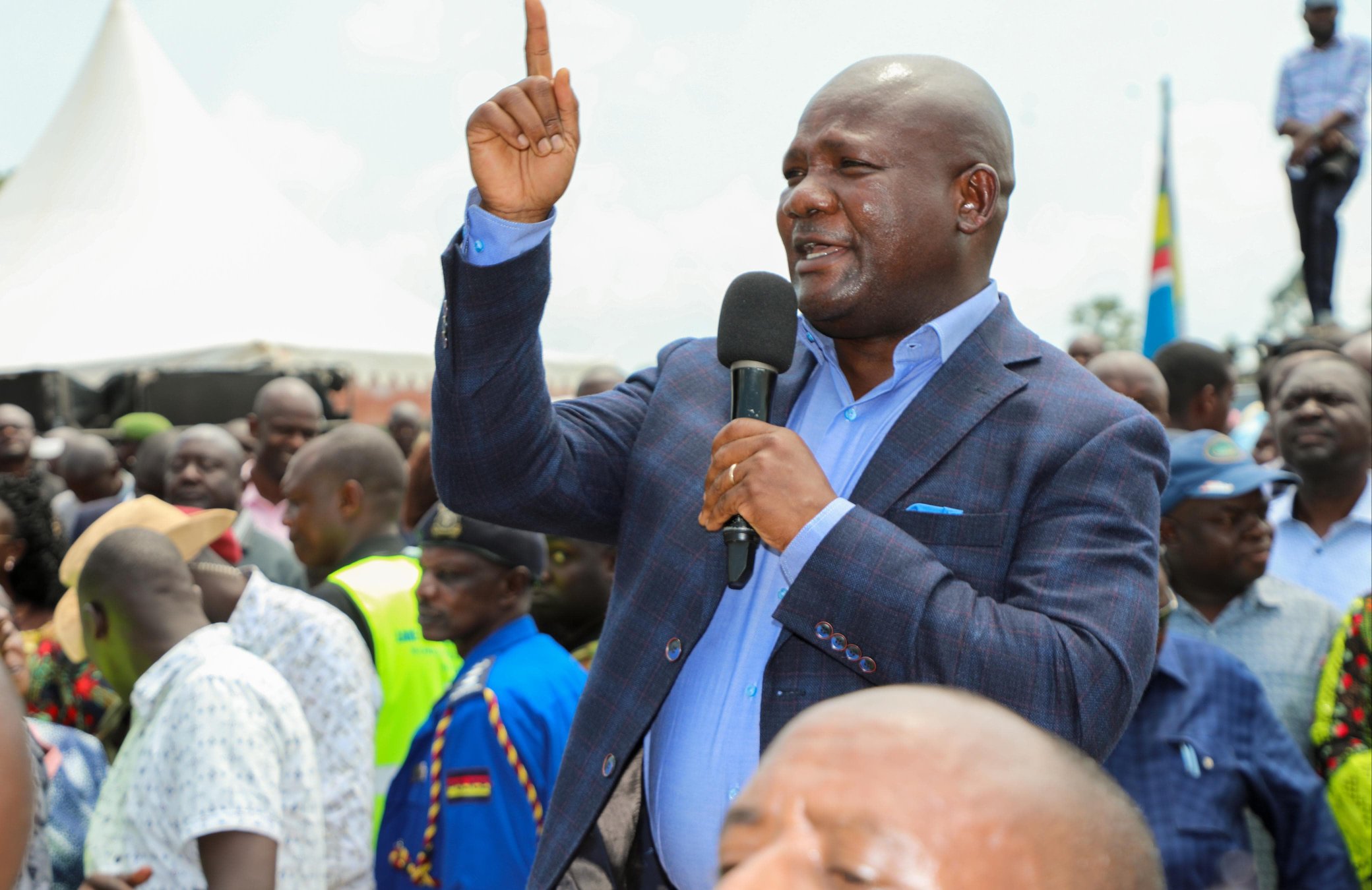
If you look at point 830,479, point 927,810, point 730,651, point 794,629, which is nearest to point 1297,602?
point 830,479

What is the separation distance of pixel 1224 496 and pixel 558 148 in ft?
9.71

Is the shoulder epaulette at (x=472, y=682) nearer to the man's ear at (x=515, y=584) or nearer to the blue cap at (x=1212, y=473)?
the man's ear at (x=515, y=584)

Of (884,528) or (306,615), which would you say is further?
(306,615)

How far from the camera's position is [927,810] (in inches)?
39.1

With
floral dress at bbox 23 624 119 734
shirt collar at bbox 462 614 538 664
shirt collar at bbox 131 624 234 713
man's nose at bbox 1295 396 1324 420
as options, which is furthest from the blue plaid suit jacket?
man's nose at bbox 1295 396 1324 420

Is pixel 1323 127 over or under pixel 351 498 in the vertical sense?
over

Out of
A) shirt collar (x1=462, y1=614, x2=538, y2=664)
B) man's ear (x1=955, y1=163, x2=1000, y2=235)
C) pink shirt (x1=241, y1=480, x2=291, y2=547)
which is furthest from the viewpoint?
pink shirt (x1=241, y1=480, x2=291, y2=547)

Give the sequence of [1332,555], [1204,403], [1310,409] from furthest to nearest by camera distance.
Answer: [1204,403], [1310,409], [1332,555]

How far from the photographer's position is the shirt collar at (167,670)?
3.23 meters

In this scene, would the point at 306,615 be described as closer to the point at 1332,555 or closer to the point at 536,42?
the point at 536,42

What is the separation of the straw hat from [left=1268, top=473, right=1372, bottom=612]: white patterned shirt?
359 centimetres

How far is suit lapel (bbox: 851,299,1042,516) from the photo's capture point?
2.15 meters

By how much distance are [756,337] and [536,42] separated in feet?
2.00

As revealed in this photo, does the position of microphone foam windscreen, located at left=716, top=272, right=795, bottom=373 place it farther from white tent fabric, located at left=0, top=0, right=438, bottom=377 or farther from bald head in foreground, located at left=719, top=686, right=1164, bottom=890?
white tent fabric, located at left=0, top=0, right=438, bottom=377
